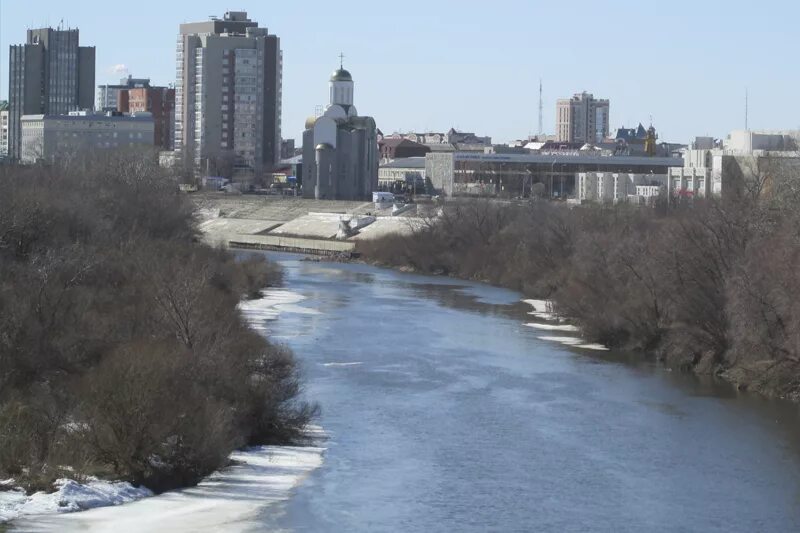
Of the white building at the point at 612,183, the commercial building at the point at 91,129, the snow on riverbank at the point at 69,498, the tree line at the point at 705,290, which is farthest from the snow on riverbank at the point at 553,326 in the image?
the commercial building at the point at 91,129

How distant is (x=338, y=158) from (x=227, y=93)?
2489 cm

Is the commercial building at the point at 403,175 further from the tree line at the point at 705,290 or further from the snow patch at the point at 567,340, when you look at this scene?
the snow patch at the point at 567,340

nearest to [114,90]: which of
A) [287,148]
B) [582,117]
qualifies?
[287,148]

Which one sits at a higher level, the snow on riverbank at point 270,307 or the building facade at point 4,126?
the building facade at point 4,126

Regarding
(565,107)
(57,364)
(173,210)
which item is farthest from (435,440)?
(565,107)

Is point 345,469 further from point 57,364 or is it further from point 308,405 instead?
point 57,364

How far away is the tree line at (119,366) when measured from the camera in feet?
61.5

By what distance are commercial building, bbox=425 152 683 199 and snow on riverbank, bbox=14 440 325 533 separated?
77.0 m

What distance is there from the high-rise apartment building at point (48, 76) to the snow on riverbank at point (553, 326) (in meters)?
78.8

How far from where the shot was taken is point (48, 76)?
11900 cm

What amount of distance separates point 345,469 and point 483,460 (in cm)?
193

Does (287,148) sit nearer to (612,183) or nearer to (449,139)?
(449,139)

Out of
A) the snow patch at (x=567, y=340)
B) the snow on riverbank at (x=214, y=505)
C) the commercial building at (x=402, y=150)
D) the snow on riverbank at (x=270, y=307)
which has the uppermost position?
the commercial building at (x=402, y=150)

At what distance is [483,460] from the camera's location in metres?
21.0
